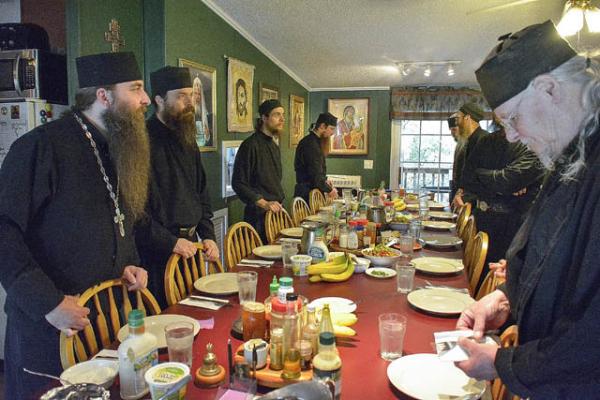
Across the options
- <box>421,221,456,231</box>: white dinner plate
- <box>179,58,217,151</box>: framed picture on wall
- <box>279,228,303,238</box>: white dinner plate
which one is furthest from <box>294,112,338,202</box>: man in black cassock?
<box>279,228,303,238</box>: white dinner plate

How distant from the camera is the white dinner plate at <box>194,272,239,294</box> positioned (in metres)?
1.88

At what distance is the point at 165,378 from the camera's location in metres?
1.06

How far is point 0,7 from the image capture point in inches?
123

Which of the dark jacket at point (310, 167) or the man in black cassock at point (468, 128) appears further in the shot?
the dark jacket at point (310, 167)

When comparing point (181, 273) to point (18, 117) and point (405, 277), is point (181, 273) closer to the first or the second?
point (405, 277)

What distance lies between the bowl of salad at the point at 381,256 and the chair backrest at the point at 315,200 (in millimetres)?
2337

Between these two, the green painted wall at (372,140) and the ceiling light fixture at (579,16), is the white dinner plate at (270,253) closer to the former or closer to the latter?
the ceiling light fixture at (579,16)

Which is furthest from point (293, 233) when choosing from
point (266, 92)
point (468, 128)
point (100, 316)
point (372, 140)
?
point (372, 140)

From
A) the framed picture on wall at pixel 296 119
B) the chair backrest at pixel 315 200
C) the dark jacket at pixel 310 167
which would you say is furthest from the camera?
the framed picture on wall at pixel 296 119

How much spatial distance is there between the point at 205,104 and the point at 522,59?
3.16m

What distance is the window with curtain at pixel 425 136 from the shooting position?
24.7 feet

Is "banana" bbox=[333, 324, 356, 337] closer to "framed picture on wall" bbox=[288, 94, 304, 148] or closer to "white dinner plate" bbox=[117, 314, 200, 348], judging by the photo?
"white dinner plate" bbox=[117, 314, 200, 348]

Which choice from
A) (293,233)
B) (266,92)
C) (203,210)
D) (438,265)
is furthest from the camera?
(266,92)

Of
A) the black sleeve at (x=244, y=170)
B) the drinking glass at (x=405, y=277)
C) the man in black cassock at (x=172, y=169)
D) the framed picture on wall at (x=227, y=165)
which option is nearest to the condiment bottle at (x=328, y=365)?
the drinking glass at (x=405, y=277)
